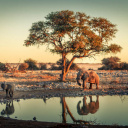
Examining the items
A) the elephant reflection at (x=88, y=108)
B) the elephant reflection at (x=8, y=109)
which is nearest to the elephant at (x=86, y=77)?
the elephant reflection at (x=88, y=108)

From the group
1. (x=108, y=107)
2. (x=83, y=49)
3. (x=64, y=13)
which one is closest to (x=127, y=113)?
(x=108, y=107)

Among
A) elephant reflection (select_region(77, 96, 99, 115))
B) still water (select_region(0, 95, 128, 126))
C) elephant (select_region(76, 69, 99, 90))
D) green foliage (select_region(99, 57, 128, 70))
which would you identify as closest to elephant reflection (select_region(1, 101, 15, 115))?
still water (select_region(0, 95, 128, 126))

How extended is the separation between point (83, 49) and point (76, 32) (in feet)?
6.86

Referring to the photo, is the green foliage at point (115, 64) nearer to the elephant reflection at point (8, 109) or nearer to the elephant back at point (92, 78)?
the elephant back at point (92, 78)

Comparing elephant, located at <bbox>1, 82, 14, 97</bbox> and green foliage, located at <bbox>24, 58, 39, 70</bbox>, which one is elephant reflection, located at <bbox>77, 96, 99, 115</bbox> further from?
green foliage, located at <bbox>24, 58, 39, 70</bbox>

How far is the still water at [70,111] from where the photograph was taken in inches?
377

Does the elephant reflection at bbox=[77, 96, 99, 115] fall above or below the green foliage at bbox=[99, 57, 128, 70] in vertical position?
below

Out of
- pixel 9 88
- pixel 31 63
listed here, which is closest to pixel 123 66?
pixel 31 63

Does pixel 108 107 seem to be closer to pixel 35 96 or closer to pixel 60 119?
pixel 60 119

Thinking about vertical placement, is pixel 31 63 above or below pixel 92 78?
above

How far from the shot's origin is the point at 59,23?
25547 millimetres

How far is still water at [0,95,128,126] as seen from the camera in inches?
377

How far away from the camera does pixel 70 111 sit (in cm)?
1116

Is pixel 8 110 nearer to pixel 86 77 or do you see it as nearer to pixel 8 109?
pixel 8 109
